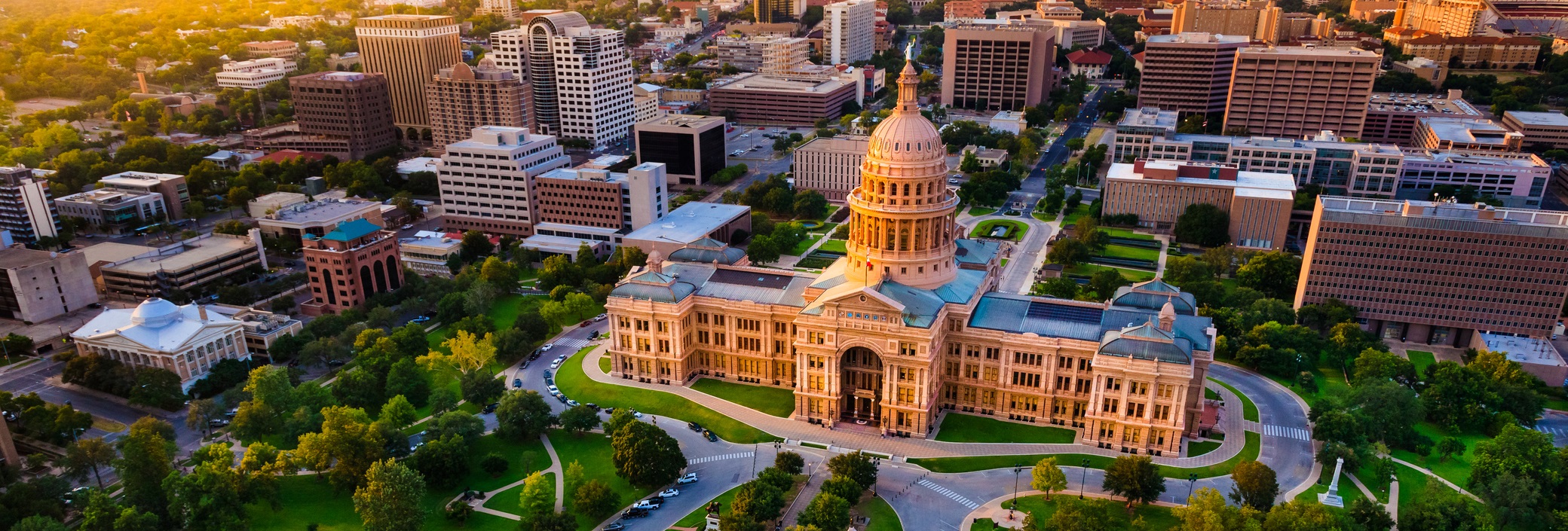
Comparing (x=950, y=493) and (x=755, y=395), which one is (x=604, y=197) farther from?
(x=950, y=493)

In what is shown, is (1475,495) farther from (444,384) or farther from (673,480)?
(444,384)

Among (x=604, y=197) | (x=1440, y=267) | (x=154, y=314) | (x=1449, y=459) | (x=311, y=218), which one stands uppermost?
(x=1440, y=267)

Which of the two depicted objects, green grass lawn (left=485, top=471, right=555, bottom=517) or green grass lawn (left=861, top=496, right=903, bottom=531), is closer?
green grass lawn (left=861, top=496, right=903, bottom=531)

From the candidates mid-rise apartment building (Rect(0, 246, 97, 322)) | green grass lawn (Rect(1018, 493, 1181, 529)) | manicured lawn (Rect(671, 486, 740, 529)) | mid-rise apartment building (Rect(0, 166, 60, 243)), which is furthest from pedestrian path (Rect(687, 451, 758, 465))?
mid-rise apartment building (Rect(0, 166, 60, 243))

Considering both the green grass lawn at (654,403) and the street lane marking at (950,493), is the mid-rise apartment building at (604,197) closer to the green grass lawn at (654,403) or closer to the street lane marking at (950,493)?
the green grass lawn at (654,403)

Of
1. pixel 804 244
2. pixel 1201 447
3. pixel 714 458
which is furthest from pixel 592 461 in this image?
pixel 804 244

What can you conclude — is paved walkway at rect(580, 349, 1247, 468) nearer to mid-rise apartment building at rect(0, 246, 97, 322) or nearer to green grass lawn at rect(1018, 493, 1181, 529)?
green grass lawn at rect(1018, 493, 1181, 529)
